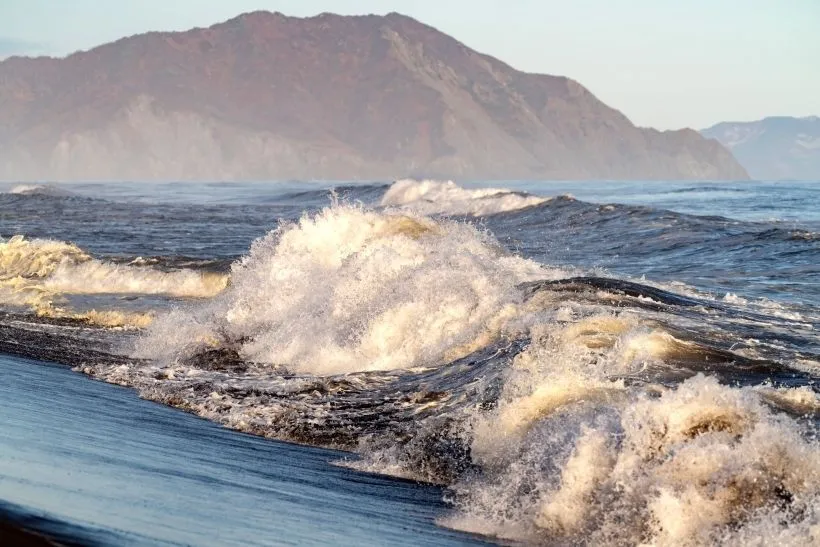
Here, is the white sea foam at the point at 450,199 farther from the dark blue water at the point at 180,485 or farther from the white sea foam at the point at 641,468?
the white sea foam at the point at 641,468

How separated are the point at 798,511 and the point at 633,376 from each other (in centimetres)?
287

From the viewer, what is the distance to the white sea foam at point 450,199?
40.8 m

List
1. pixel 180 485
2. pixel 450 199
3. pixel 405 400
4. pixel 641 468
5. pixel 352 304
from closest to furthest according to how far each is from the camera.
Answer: pixel 641 468
pixel 180 485
pixel 405 400
pixel 352 304
pixel 450 199

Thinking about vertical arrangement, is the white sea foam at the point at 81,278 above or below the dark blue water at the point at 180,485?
below

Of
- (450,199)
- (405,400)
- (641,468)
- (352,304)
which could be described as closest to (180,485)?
(641,468)

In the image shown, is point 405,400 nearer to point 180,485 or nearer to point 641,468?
point 180,485

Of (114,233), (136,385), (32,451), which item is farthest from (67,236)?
(32,451)

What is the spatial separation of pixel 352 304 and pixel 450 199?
1413 inches

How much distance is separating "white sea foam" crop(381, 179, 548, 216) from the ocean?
21.5 m

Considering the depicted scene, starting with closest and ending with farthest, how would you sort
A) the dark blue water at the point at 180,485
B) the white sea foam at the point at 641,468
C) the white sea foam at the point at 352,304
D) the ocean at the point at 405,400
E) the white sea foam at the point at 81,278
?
the dark blue water at the point at 180,485 < the white sea foam at the point at 641,468 < the ocean at the point at 405,400 < the white sea foam at the point at 352,304 < the white sea foam at the point at 81,278

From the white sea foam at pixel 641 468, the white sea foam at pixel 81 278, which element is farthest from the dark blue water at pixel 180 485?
the white sea foam at pixel 81 278

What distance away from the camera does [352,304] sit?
12.5m

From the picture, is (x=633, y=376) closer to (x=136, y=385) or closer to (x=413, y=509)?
(x=413, y=509)

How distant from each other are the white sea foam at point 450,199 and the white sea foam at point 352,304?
950 inches
